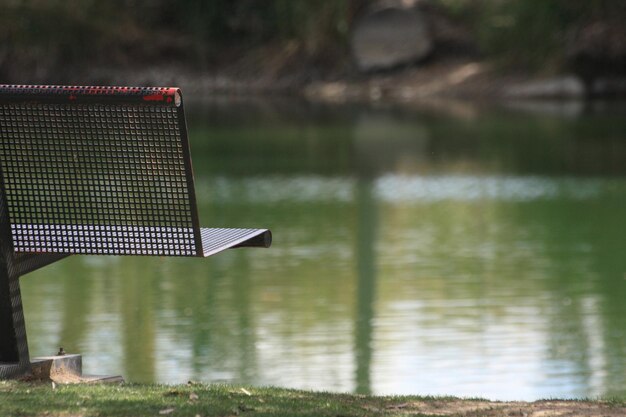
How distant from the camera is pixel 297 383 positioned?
7477 millimetres

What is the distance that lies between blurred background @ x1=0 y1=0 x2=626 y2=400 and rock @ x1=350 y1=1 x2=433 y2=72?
0.19 ft

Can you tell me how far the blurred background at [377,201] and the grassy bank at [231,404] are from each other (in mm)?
2421

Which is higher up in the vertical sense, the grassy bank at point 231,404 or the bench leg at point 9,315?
the bench leg at point 9,315

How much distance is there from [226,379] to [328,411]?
11.0 ft

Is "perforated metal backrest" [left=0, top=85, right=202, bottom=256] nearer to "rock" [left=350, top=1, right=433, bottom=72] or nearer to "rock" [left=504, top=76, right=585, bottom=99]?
"rock" [left=504, top=76, right=585, bottom=99]

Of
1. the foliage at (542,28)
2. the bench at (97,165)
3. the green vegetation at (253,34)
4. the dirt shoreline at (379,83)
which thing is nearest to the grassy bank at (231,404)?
the bench at (97,165)

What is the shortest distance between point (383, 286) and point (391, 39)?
85.3ft

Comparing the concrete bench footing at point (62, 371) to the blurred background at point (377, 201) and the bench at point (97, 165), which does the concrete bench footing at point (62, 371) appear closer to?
the bench at point (97, 165)

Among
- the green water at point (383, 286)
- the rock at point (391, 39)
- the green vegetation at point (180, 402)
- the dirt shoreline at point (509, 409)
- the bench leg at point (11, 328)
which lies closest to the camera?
the green vegetation at point (180, 402)

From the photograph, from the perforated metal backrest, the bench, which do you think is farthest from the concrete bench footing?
the perforated metal backrest

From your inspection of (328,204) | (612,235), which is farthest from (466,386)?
(328,204)

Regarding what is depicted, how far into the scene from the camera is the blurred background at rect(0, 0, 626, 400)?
8.30 m

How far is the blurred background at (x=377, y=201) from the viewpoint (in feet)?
27.2

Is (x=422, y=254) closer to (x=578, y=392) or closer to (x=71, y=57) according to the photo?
(x=578, y=392)
